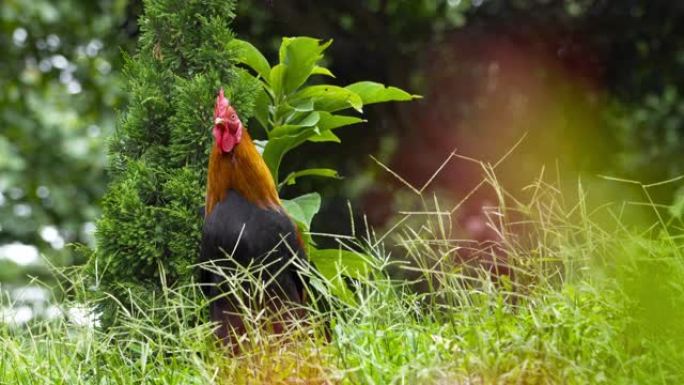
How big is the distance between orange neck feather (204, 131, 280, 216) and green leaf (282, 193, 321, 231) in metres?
0.29

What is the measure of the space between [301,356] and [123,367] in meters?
0.74

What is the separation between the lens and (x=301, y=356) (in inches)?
112

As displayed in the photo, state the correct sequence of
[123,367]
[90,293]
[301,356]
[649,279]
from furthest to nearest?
[90,293] → [123,367] → [301,356] → [649,279]

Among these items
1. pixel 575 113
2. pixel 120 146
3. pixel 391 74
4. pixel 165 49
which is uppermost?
pixel 165 49

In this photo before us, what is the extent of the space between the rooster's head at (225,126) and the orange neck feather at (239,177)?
0.07ft

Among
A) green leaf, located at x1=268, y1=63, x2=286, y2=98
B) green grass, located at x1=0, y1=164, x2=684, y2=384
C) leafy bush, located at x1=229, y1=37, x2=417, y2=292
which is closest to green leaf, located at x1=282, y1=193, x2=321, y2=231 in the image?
leafy bush, located at x1=229, y1=37, x2=417, y2=292

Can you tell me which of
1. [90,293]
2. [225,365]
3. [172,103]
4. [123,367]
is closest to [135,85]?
[172,103]

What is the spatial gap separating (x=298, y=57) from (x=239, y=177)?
2.19 feet

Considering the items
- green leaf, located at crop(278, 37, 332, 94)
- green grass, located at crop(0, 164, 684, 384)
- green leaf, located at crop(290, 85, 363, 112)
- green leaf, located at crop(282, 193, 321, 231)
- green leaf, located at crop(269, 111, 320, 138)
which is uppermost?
green leaf, located at crop(278, 37, 332, 94)

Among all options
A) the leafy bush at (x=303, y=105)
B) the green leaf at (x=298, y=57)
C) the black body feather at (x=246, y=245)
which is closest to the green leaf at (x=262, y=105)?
the leafy bush at (x=303, y=105)

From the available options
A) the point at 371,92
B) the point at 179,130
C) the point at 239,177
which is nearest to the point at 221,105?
the point at 239,177

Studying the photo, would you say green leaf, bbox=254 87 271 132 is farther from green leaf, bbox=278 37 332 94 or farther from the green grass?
the green grass

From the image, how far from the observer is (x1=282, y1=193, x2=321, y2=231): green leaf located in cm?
414

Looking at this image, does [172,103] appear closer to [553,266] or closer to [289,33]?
[553,266]
